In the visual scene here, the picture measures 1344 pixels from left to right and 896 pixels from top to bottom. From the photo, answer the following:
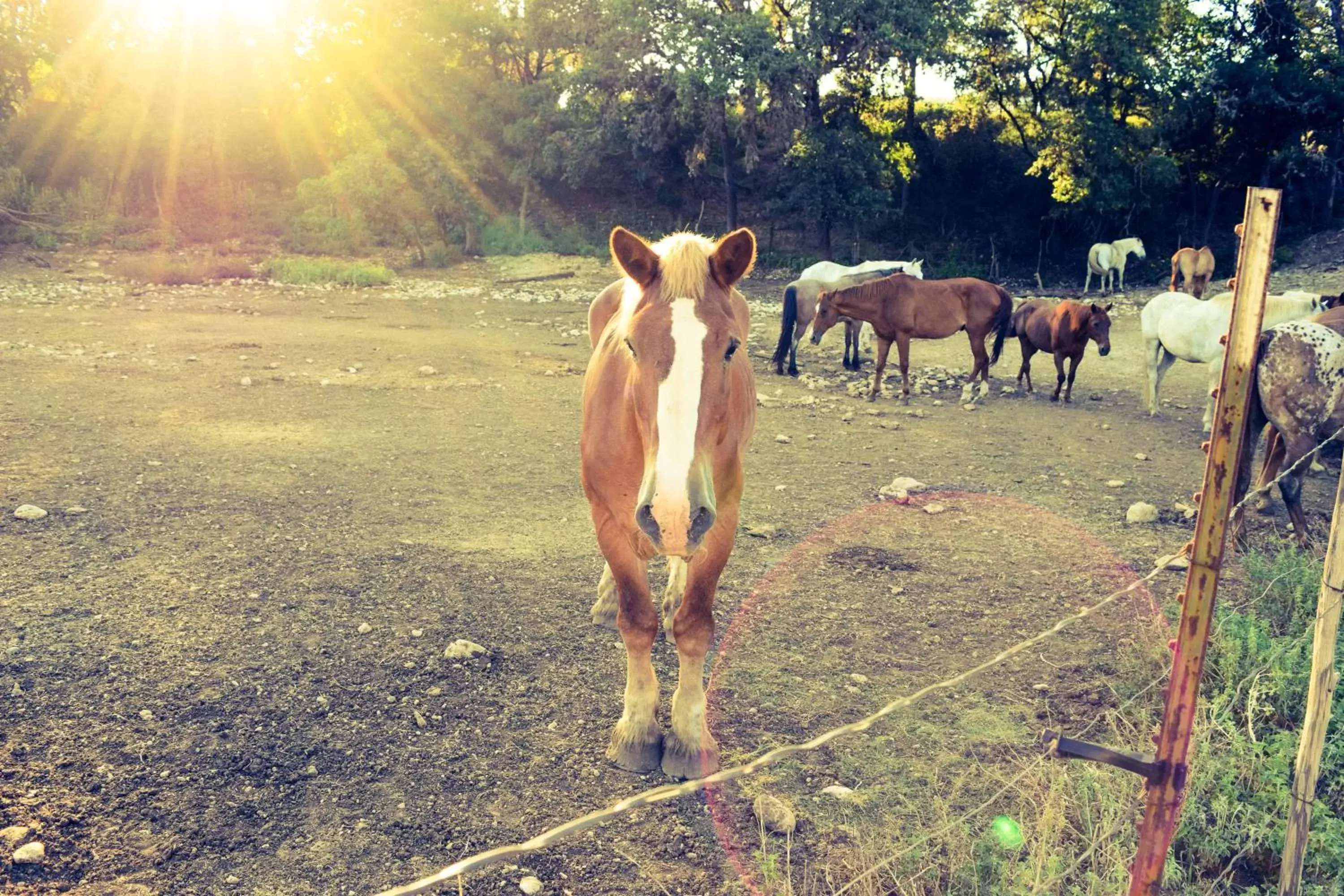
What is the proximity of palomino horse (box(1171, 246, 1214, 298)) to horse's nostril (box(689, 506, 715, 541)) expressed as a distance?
1706 centimetres

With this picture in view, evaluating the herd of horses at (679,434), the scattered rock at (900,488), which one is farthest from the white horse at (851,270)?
the herd of horses at (679,434)

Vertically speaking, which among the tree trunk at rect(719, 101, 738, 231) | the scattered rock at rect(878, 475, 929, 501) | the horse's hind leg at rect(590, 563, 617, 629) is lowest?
the horse's hind leg at rect(590, 563, 617, 629)

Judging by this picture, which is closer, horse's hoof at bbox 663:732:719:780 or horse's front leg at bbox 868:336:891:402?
horse's hoof at bbox 663:732:719:780

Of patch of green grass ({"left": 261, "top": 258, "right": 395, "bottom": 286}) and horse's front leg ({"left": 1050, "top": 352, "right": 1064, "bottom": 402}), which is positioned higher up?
patch of green grass ({"left": 261, "top": 258, "right": 395, "bottom": 286})

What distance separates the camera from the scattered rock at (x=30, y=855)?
2.57m

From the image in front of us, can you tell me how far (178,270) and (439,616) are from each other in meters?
17.0

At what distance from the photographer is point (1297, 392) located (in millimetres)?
5586

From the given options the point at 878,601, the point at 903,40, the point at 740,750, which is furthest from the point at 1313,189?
the point at 740,750

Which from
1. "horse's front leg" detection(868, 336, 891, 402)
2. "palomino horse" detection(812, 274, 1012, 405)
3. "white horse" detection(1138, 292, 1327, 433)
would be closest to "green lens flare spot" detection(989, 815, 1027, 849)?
"white horse" detection(1138, 292, 1327, 433)

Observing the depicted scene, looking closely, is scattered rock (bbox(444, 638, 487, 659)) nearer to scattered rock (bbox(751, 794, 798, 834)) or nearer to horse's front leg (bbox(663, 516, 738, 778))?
horse's front leg (bbox(663, 516, 738, 778))

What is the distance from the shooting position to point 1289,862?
7.23ft

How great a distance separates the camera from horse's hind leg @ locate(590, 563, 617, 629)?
4.39m

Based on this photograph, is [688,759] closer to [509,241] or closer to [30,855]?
[30,855]

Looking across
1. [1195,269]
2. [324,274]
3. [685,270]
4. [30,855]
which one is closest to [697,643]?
[685,270]
